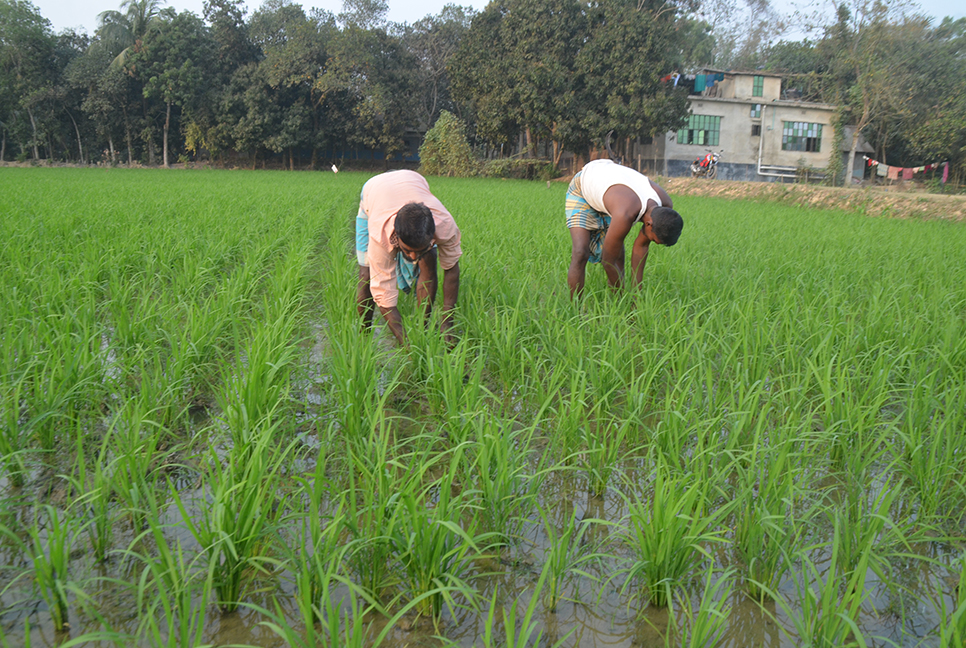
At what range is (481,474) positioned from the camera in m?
1.77

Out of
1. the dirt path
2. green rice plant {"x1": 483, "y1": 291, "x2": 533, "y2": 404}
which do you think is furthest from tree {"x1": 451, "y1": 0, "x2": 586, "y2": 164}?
green rice plant {"x1": 483, "y1": 291, "x2": 533, "y2": 404}

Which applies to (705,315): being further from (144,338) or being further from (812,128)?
(812,128)

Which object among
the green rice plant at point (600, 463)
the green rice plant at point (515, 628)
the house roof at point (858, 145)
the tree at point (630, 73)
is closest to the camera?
the green rice plant at point (515, 628)

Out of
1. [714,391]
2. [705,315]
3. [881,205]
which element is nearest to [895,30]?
[881,205]

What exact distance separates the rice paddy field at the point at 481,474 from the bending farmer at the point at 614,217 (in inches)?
8.6

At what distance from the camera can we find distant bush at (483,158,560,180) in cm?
2425

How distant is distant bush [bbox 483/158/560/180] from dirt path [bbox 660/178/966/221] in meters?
8.02

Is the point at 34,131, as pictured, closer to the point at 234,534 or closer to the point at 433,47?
the point at 433,47

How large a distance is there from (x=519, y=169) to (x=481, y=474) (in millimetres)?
24055

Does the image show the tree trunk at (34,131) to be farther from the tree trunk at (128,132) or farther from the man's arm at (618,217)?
Result: the man's arm at (618,217)

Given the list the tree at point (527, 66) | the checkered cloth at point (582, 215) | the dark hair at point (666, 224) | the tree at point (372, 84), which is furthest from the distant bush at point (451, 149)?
the dark hair at point (666, 224)

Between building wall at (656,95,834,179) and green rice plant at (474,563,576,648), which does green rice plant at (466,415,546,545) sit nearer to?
green rice plant at (474,563,576,648)

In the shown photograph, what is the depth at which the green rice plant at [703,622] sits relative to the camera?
1271 mm

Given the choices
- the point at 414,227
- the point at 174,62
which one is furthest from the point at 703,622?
→ the point at 174,62
